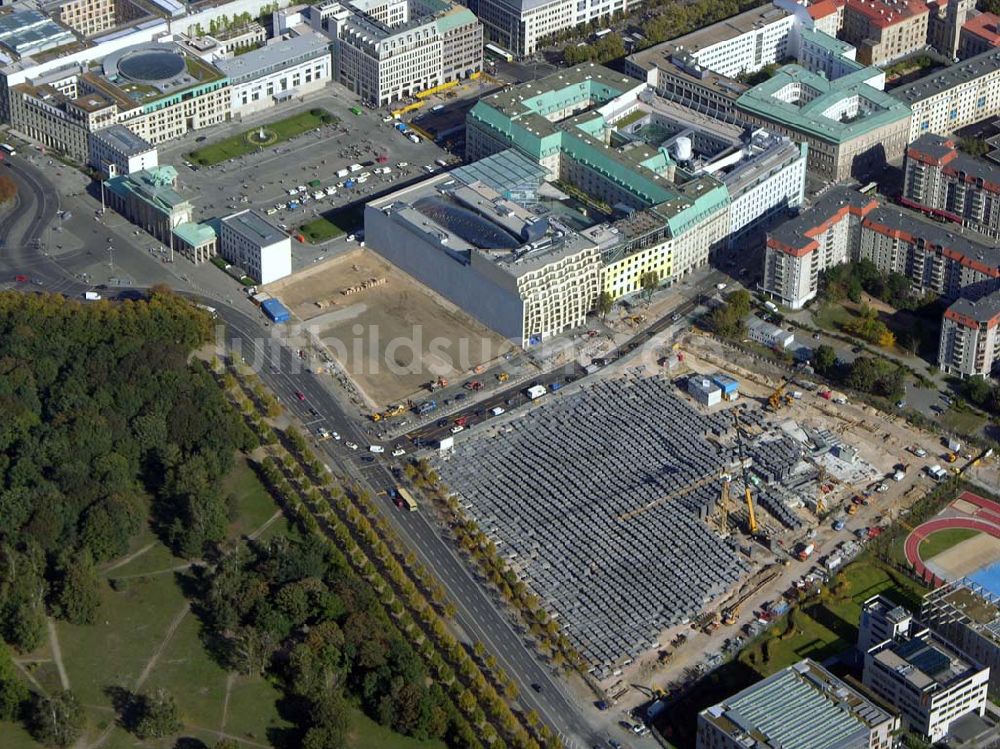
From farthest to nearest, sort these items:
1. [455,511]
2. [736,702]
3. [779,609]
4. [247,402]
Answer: [247,402], [455,511], [779,609], [736,702]

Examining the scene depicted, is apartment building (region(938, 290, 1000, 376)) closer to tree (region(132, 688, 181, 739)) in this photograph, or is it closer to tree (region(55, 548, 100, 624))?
tree (region(132, 688, 181, 739))

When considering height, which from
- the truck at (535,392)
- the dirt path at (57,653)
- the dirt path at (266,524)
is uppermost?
the truck at (535,392)

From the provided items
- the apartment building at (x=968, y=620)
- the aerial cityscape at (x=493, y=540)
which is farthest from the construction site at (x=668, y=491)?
the apartment building at (x=968, y=620)

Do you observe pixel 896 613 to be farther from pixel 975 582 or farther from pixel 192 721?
pixel 192 721

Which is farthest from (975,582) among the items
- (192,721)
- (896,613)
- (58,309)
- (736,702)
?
(58,309)

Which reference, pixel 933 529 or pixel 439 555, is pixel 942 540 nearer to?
pixel 933 529

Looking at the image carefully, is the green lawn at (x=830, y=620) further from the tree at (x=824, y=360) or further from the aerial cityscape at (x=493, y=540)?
the tree at (x=824, y=360)

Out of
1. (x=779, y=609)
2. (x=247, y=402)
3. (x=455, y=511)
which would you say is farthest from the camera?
(x=247, y=402)

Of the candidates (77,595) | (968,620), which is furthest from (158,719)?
(968,620)
